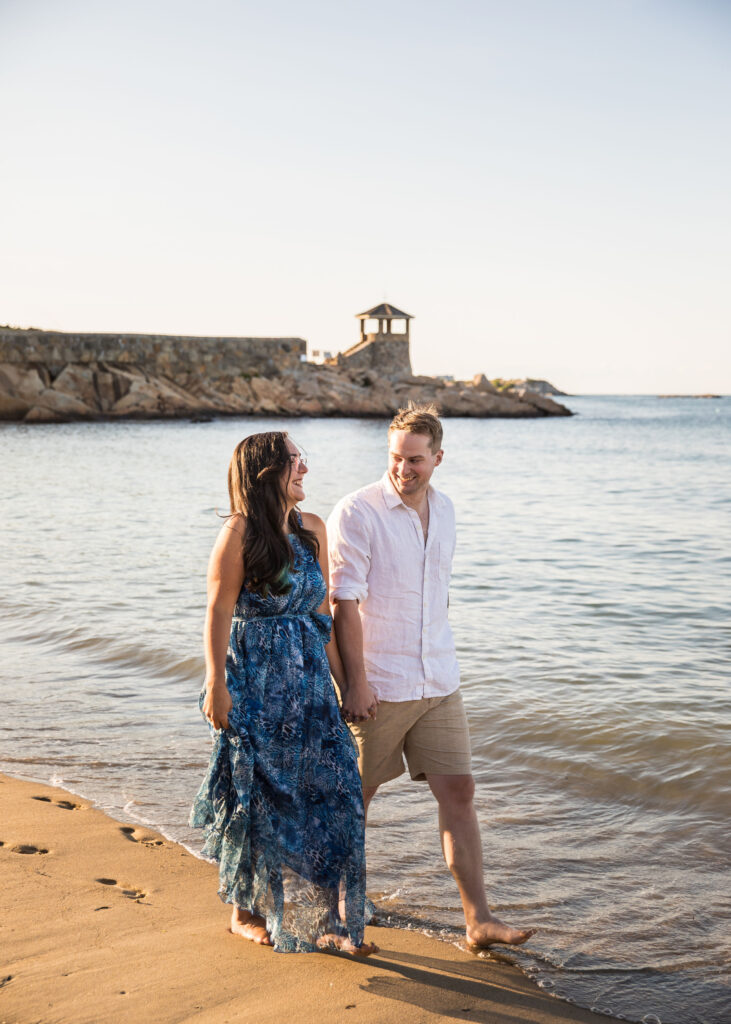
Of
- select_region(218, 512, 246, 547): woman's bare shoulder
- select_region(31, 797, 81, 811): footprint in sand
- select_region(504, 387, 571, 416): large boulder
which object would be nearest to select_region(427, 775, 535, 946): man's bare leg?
select_region(218, 512, 246, 547): woman's bare shoulder

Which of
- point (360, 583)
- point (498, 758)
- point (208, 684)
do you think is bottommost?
point (498, 758)

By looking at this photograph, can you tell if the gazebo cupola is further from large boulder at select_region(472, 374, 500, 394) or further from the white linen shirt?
the white linen shirt

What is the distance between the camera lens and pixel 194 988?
2.85 meters

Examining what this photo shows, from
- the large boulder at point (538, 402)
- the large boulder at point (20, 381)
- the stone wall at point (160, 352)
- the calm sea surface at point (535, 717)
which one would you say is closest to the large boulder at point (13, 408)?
the large boulder at point (20, 381)

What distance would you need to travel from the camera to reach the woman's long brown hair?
302 centimetres

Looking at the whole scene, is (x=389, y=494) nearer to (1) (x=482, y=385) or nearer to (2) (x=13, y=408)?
(2) (x=13, y=408)

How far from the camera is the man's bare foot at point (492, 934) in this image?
338cm

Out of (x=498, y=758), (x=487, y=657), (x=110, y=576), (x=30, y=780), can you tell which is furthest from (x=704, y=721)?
(x=110, y=576)

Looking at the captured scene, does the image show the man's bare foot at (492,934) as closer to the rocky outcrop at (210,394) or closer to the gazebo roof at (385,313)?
the rocky outcrop at (210,394)

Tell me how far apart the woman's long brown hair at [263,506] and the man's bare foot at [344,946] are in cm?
118

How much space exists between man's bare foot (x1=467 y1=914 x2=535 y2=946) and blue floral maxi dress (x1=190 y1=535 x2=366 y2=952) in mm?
526

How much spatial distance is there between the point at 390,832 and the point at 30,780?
1861 mm

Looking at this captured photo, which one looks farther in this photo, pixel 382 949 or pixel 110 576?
pixel 110 576

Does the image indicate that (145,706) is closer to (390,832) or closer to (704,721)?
(390,832)
